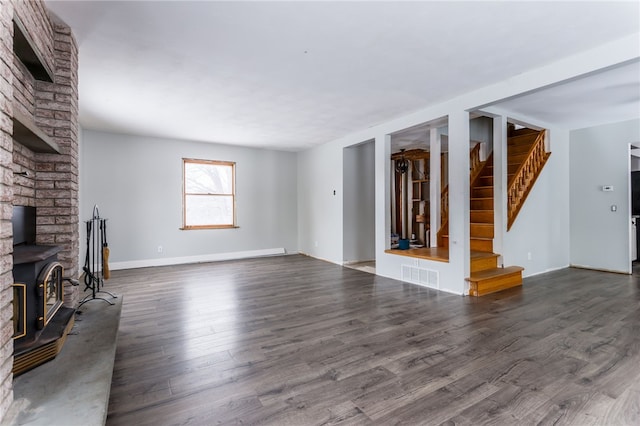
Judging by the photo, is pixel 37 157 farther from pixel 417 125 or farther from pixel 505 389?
pixel 417 125

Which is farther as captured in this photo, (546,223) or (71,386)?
(546,223)

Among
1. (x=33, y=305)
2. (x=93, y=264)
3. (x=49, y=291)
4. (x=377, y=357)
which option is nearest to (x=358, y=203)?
(x=377, y=357)

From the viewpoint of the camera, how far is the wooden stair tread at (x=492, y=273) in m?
4.13

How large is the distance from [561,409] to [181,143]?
695 cm

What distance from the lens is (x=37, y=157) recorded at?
2398 mm

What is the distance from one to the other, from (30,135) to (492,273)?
16.7 feet

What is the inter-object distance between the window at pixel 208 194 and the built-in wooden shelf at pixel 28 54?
4408 millimetres

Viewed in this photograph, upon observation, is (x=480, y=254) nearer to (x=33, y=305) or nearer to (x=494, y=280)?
(x=494, y=280)

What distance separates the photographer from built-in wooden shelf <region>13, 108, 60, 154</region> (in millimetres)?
1635

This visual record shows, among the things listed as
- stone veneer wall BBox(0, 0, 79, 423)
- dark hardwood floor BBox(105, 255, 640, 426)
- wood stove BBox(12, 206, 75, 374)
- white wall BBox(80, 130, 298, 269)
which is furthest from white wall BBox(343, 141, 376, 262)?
wood stove BBox(12, 206, 75, 374)

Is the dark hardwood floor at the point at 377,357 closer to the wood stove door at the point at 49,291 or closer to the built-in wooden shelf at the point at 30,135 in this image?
the wood stove door at the point at 49,291

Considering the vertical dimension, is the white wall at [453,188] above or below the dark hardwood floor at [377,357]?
above

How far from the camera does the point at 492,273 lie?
4.45 metres

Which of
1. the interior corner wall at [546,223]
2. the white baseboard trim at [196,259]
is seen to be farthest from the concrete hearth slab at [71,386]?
the interior corner wall at [546,223]
